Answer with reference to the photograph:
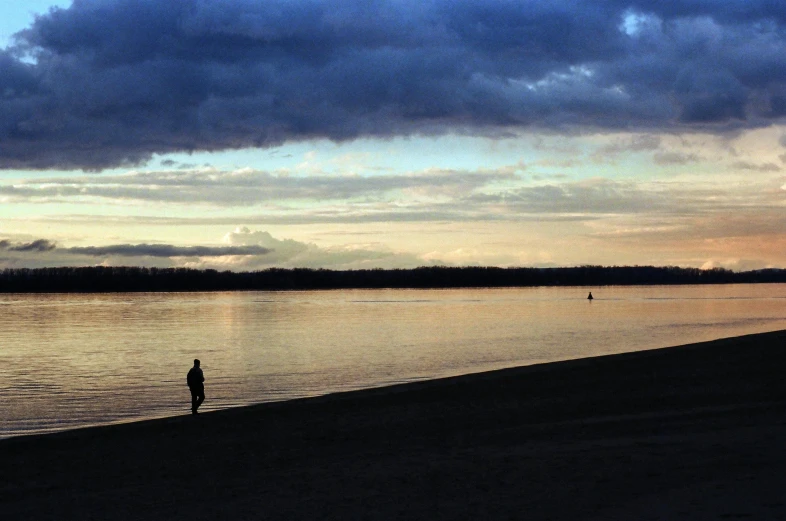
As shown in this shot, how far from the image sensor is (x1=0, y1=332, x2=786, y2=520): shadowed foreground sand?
501 inches

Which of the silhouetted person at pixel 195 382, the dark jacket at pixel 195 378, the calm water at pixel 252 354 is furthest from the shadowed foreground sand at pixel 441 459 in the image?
the calm water at pixel 252 354

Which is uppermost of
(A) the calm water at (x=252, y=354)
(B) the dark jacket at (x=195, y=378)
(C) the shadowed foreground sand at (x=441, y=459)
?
(B) the dark jacket at (x=195, y=378)

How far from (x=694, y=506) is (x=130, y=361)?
141 ft

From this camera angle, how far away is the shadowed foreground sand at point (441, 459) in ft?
41.8

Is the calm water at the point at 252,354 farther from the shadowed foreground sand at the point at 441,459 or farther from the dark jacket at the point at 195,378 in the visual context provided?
the shadowed foreground sand at the point at 441,459

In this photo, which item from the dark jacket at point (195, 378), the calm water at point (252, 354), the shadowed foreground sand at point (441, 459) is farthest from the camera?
the calm water at point (252, 354)

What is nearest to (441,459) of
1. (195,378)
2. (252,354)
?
(195,378)

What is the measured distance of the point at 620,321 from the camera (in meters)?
93.4

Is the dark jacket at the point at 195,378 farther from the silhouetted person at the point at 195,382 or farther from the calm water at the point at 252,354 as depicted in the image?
the calm water at the point at 252,354

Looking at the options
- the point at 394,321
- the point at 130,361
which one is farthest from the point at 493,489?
the point at 394,321

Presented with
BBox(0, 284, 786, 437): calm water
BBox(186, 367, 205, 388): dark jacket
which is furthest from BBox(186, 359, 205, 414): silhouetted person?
BBox(0, 284, 786, 437): calm water

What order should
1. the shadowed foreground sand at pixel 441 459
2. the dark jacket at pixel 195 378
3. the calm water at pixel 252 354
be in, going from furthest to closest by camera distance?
1. the calm water at pixel 252 354
2. the dark jacket at pixel 195 378
3. the shadowed foreground sand at pixel 441 459

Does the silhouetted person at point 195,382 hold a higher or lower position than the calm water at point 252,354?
higher

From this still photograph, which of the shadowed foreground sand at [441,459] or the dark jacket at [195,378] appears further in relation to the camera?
the dark jacket at [195,378]
